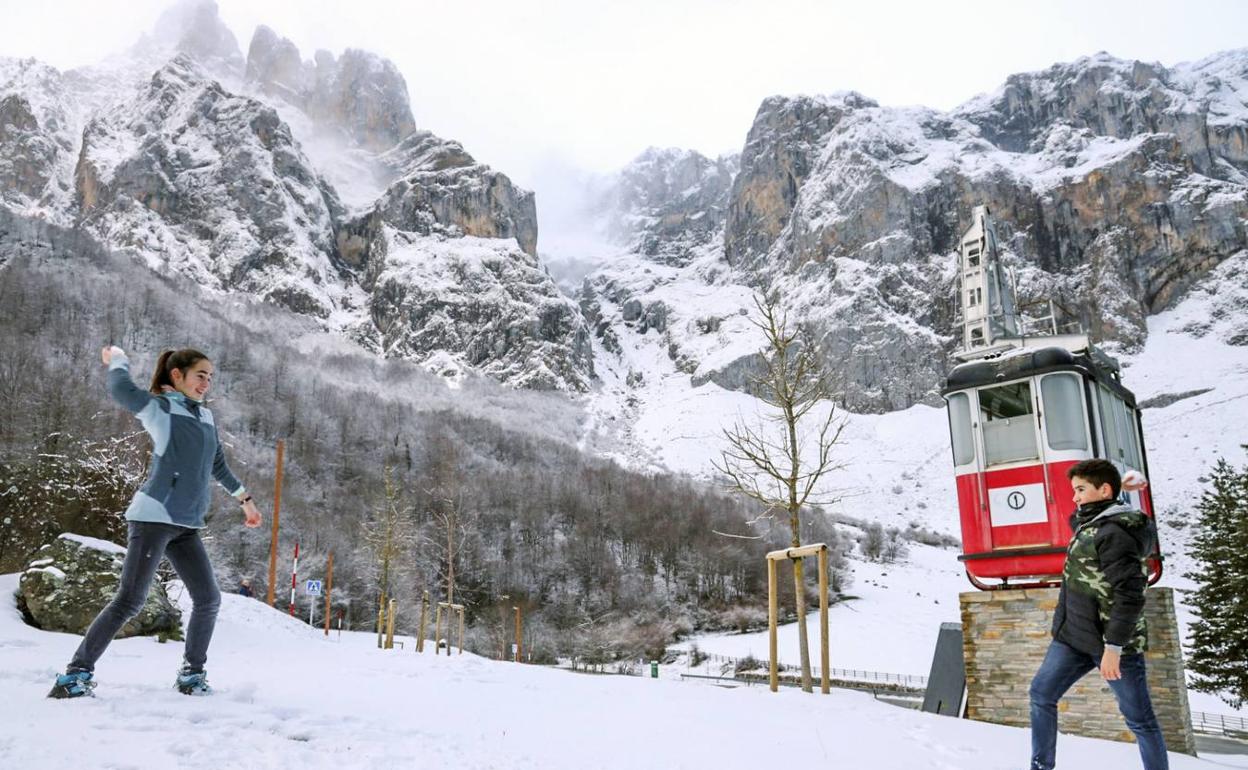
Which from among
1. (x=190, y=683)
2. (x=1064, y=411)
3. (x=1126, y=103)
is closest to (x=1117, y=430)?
(x=1064, y=411)

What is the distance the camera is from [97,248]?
127188mm

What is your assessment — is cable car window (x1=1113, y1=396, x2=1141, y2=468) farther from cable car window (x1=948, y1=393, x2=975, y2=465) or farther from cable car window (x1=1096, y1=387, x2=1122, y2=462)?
cable car window (x1=948, y1=393, x2=975, y2=465)

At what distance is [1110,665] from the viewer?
412 cm

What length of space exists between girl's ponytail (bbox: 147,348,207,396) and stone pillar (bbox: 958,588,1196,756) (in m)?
10.2

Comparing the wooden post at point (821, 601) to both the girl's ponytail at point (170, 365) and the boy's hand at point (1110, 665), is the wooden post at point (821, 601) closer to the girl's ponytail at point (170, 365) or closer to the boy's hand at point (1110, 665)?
the boy's hand at point (1110, 665)

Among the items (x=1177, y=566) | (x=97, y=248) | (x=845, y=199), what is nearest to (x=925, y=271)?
(x=845, y=199)

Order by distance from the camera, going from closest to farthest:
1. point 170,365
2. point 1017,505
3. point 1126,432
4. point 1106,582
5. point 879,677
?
point 1106,582 < point 170,365 < point 1017,505 < point 1126,432 < point 879,677

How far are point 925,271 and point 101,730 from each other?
17487 cm

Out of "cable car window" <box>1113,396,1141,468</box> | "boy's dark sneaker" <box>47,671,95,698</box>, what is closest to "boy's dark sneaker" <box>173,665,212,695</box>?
"boy's dark sneaker" <box>47,671,95,698</box>

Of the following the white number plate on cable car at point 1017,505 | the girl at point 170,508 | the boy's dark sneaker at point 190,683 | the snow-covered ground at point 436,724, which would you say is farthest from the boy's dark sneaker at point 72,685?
the white number plate on cable car at point 1017,505

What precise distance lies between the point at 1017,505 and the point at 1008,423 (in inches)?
51.8

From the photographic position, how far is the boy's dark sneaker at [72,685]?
157 inches

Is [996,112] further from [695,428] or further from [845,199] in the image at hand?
[695,428]

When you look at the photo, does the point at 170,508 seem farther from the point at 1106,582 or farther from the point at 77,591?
the point at 77,591
